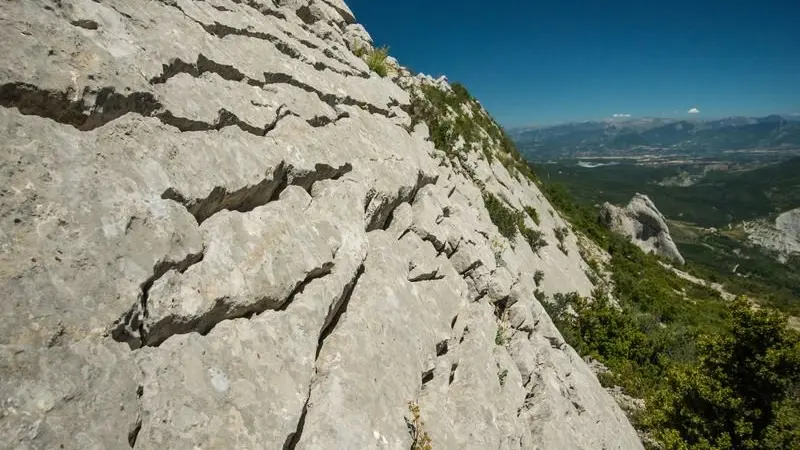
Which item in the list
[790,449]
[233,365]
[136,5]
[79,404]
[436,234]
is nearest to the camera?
[79,404]

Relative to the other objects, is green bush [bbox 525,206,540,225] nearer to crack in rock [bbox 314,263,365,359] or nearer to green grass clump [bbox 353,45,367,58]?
green grass clump [bbox 353,45,367,58]

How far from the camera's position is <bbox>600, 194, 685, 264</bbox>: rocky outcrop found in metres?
68.9

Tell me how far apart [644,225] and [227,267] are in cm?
7817

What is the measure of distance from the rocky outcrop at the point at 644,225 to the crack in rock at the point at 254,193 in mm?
67553

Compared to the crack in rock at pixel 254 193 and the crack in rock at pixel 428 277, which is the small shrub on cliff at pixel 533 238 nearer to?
the crack in rock at pixel 428 277

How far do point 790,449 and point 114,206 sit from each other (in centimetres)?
2084

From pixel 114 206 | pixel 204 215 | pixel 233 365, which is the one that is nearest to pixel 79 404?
pixel 233 365

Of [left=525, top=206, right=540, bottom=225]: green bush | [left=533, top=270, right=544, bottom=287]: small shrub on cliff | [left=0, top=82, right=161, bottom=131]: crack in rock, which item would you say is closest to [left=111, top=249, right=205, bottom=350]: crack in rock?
[left=0, top=82, right=161, bottom=131]: crack in rock

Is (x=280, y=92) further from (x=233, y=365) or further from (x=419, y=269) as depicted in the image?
(x=233, y=365)

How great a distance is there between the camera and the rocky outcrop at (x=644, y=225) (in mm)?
68938

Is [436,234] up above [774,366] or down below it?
above

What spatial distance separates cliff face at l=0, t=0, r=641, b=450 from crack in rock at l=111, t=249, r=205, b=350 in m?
0.03

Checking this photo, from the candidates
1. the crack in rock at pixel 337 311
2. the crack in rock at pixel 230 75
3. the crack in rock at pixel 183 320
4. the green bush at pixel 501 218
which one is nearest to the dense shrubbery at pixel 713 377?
the green bush at pixel 501 218

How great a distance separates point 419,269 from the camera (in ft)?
36.4
